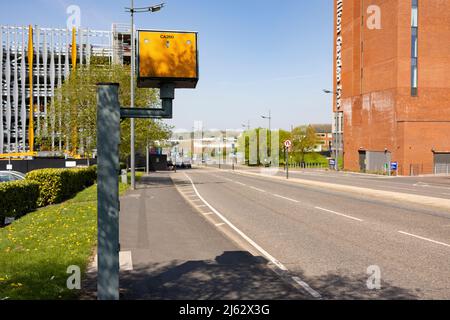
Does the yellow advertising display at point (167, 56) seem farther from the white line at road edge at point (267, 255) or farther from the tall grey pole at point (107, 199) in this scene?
the white line at road edge at point (267, 255)

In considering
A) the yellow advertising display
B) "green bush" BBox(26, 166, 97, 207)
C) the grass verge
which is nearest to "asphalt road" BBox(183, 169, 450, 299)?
the yellow advertising display

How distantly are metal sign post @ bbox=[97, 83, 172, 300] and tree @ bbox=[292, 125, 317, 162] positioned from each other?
265 feet

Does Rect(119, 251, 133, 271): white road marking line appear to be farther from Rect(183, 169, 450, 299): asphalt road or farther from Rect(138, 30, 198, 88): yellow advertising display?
Rect(138, 30, 198, 88): yellow advertising display

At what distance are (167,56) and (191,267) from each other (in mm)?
4204

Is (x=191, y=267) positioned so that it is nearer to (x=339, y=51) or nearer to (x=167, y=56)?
(x=167, y=56)

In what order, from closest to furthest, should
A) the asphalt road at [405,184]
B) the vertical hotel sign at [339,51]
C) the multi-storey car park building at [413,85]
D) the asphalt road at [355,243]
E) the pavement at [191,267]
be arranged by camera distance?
the pavement at [191,267] → the asphalt road at [355,243] → the asphalt road at [405,184] → the multi-storey car park building at [413,85] → the vertical hotel sign at [339,51]

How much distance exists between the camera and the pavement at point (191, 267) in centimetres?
625

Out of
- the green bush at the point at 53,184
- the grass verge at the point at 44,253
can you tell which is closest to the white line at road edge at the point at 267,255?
the grass verge at the point at 44,253

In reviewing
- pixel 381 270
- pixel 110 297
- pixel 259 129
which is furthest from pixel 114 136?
pixel 259 129

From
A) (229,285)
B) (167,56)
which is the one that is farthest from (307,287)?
(167,56)

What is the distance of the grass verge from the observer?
238 inches

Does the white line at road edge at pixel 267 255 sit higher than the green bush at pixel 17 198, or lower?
lower

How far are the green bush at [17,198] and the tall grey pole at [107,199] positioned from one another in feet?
35.3
